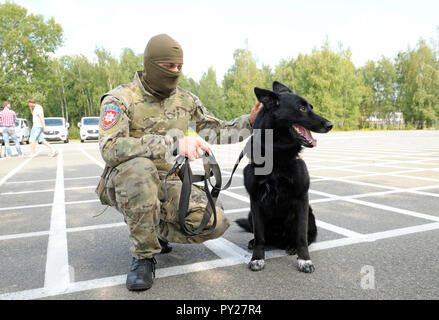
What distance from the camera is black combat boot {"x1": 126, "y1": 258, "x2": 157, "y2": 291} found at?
2.37 metres

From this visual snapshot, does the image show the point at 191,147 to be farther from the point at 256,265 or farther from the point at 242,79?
the point at 242,79

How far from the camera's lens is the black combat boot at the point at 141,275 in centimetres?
237

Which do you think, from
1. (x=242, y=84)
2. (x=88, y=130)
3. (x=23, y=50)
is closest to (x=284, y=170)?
(x=88, y=130)

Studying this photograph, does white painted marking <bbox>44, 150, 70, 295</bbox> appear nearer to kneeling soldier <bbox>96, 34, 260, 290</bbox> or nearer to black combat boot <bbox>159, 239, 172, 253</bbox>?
kneeling soldier <bbox>96, 34, 260, 290</bbox>

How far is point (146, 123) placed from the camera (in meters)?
2.87

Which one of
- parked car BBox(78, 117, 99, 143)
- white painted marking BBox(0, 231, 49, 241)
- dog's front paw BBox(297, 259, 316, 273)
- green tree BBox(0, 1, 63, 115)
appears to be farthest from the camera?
green tree BBox(0, 1, 63, 115)

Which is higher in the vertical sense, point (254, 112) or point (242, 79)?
point (242, 79)

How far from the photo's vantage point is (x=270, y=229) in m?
3.01

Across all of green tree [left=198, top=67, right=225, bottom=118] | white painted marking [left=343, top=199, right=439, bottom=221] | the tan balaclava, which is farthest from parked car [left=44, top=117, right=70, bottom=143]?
green tree [left=198, top=67, right=225, bottom=118]

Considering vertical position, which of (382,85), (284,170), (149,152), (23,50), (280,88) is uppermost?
(23,50)

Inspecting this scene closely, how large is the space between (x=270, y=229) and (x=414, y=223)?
1.95 metres

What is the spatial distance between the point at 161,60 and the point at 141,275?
1.62m

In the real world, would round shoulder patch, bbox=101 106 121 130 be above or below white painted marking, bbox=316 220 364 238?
above
